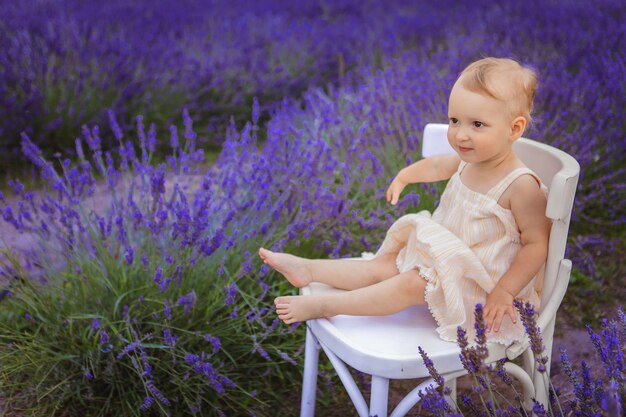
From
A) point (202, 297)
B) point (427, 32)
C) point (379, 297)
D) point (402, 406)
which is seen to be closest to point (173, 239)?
point (202, 297)

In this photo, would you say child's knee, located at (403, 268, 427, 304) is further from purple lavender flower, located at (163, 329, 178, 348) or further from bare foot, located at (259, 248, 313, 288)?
purple lavender flower, located at (163, 329, 178, 348)

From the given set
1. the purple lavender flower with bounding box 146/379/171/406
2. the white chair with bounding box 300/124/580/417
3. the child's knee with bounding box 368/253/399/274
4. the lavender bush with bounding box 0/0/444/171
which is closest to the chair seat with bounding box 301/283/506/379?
the white chair with bounding box 300/124/580/417

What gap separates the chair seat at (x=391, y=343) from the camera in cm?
137

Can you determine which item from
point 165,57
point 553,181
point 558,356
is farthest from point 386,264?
point 165,57

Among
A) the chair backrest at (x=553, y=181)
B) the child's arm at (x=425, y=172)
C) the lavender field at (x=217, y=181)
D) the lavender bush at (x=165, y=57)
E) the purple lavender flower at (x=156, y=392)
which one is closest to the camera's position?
the chair backrest at (x=553, y=181)

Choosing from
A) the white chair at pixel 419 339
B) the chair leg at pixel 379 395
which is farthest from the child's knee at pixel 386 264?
the chair leg at pixel 379 395

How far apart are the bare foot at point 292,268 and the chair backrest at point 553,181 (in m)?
0.44

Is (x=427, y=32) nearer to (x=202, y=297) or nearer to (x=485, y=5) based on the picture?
(x=485, y=5)

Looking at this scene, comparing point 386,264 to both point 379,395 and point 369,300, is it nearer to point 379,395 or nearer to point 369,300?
point 369,300

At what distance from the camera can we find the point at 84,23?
4.58 meters

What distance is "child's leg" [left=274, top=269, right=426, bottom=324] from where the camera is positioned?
1.51 meters

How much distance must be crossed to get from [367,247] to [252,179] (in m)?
0.42

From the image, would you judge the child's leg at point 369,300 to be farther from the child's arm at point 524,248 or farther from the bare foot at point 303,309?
the child's arm at point 524,248

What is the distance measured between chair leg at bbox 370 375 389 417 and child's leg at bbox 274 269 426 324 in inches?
6.1
